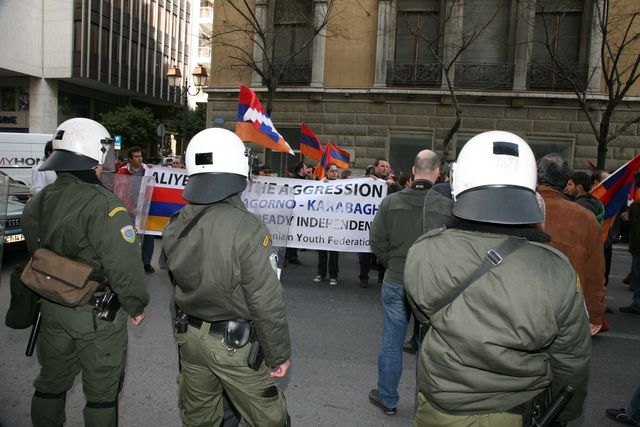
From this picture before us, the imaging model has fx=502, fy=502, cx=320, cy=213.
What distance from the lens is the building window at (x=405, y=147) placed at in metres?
17.8

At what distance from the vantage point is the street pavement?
149 inches

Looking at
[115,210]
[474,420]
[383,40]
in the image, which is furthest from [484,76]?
[474,420]

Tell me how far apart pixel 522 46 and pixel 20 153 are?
17.8m

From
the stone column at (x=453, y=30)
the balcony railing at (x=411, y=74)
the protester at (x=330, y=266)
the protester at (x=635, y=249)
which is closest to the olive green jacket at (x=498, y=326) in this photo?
the protester at (x=330, y=266)

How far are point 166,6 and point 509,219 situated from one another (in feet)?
166

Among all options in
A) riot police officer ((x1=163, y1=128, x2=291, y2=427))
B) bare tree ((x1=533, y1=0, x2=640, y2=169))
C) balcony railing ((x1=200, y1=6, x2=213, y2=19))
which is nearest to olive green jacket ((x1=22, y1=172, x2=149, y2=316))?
riot police officer ((x1=163, y1=128, x2=291, y2=427))

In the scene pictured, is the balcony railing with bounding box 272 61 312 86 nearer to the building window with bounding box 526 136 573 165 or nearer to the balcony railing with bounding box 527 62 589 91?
the balcony railing with bounding box 527 62 589 91

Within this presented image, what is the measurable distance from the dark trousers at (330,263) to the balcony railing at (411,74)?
11.0 meters

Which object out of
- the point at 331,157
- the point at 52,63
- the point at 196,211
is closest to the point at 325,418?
the point at 196,211

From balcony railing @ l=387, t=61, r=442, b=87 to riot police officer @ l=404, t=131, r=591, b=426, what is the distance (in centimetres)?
1670

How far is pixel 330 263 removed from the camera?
828cm

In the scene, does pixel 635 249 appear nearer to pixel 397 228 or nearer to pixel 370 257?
pixel 370 257

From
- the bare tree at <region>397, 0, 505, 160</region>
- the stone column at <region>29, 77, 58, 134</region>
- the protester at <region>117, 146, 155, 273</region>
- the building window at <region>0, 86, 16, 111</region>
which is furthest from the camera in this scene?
the building window at <region>0, 86, 16, 111</region>

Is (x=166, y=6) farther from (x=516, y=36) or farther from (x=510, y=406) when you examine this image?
(x=510, y=406)
